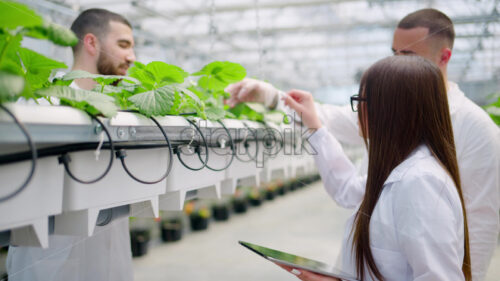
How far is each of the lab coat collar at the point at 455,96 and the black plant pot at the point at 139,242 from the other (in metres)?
3.45

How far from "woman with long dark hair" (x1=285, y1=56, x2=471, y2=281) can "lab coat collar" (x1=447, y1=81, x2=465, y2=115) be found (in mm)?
236

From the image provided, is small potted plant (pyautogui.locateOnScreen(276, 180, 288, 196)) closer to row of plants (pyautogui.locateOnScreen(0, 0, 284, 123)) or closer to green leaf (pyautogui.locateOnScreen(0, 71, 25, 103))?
row of plants (pyautogui.locateOnScreen(0, 0, 284, 123))

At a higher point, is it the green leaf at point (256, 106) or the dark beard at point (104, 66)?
the dark beard at point (104, 66)

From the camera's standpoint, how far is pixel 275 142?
1.14 m

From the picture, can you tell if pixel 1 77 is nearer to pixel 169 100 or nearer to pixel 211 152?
pixel 169 100

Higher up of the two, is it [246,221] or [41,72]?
[41,72]

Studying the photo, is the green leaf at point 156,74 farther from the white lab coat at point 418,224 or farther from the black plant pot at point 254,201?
the black plant pot at point 254,201

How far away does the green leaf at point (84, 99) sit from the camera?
448mm

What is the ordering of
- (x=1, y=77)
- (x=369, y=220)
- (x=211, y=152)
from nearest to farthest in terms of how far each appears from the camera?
(x=1, y=77) → (x=369, y=220) → (x=211, y=152)

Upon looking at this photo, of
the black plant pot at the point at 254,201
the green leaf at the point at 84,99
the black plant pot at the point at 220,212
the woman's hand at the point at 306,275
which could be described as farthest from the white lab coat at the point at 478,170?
the black plant pot at the point at 254,201

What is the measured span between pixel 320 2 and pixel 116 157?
3841mm

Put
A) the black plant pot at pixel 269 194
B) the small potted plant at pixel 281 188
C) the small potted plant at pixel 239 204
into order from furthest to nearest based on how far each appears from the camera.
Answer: the small potted plant at pixel 281 188 < the black plant pot at pixel 269 194 < the small potted plant at pixel 239 204

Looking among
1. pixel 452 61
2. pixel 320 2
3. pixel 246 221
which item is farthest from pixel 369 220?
pixel 246 221

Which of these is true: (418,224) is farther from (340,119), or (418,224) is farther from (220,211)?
(220,211)
